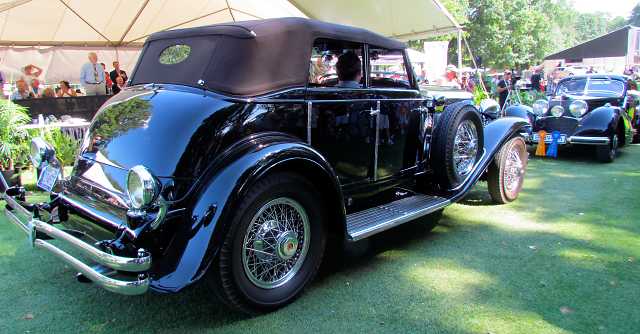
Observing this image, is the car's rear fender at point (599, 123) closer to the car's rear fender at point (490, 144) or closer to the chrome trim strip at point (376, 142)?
the car's rear fender at point (490, 144)

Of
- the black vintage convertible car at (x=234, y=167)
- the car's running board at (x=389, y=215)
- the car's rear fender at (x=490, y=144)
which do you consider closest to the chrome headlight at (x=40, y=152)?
the black vintage convertible car at (x=234, y=167)

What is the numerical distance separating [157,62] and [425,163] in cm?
272

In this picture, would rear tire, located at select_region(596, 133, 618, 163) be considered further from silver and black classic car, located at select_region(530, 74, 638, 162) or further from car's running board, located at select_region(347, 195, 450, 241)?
car's running board, located at select_region(347, 195, 450, 241)

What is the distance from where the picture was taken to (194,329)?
2.86 meters

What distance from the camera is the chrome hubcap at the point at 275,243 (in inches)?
115

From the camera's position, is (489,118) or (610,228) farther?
(489,118)

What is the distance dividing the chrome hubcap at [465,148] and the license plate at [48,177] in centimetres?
361

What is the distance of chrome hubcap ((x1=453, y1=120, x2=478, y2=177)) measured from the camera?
4781 millimetres

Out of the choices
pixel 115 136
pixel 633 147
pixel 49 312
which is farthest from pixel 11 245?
pixel 633 147

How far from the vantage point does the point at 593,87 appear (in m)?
9.63

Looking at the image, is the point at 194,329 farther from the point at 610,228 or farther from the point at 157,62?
the point at 610,228

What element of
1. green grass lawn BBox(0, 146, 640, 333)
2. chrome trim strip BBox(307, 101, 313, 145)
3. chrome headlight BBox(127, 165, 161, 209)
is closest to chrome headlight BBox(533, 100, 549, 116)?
green grass lawn BBox(0, 146, 640, 333)

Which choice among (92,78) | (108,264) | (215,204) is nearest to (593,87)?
(215,204)

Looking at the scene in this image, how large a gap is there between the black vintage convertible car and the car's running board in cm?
1
